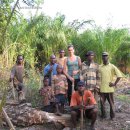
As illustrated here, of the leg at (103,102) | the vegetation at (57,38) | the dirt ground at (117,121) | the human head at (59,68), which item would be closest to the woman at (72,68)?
the human head at (59,68)

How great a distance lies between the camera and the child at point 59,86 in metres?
8.12

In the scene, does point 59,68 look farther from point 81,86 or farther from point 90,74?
point 81,86

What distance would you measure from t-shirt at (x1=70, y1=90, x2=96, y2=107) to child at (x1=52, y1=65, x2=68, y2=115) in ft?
2.52

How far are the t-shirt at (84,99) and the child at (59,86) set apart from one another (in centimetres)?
77

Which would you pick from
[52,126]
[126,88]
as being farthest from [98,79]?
[126,88]

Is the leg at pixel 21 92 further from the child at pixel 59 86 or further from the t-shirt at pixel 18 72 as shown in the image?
the child at pixel 59 86

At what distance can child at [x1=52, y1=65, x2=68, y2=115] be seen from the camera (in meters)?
8.12

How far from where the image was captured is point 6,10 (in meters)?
7.16

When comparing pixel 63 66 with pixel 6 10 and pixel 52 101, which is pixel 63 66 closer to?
pixel 52 101

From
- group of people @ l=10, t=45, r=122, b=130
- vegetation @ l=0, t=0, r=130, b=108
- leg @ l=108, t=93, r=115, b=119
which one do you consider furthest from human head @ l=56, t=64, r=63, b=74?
vegetation @ l=0, t=0, r=130, b=108

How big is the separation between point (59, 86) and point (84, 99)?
91 centimetres

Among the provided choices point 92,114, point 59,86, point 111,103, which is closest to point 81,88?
point 92,114

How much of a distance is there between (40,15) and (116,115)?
6148 mm

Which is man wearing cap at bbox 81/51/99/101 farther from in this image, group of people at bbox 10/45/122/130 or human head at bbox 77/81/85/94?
human head at bbox 77/81/85/94
